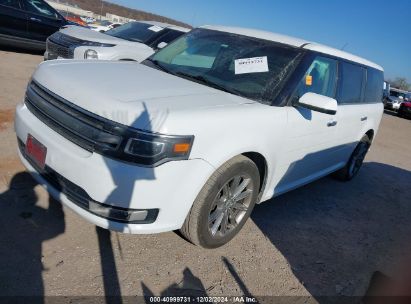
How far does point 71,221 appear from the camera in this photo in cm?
317

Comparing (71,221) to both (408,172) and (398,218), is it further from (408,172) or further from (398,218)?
(408,172)

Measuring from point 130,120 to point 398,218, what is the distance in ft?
13.4

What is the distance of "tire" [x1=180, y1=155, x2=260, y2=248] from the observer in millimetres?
2775

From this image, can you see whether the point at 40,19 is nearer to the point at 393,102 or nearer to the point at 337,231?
the point at 337,231

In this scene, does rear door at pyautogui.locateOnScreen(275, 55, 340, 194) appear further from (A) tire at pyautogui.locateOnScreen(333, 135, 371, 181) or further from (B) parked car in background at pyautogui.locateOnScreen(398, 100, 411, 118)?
(B) parked car in background at pyautogui.locateOnScreen(398, 100, 411, 118)

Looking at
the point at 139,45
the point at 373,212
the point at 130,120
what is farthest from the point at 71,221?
the point at 139,45

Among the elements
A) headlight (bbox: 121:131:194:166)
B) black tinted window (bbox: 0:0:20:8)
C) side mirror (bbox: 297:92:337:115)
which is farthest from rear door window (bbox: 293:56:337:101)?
black tinted window (bbox: 0:0:20:8)

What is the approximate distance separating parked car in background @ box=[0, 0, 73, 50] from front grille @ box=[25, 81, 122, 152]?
856cm

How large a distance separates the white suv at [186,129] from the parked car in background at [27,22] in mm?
7832

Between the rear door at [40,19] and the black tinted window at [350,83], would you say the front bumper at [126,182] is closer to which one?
the black tinted window at [350,83]

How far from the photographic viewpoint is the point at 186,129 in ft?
8.02

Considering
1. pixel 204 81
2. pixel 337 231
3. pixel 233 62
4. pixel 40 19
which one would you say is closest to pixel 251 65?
pixel 233 62

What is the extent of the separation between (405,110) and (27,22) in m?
19.4

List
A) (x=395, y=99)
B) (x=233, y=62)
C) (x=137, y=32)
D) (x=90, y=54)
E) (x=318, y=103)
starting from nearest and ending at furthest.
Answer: (x=318, y=103), (x=233, y=62), (x=90, y=54), (x=137, y=32), (x=395, y=99)
